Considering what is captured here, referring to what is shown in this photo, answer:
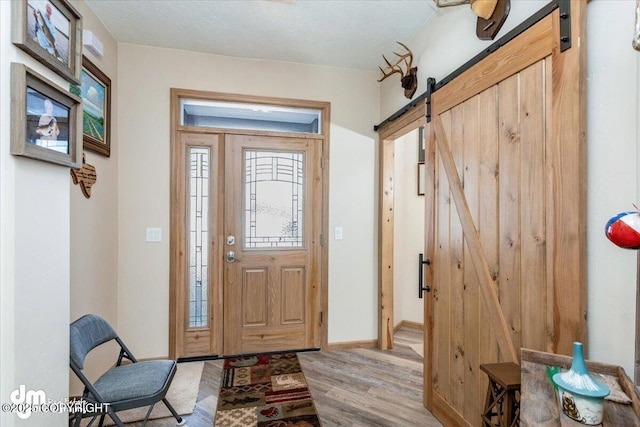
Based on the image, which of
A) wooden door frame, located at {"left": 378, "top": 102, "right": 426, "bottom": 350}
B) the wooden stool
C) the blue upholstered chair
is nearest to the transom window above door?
wooden door frame, located at {"left": 378, "top": 102, "right": 426, "bottom": 350}

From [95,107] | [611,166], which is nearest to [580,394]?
[611,166]

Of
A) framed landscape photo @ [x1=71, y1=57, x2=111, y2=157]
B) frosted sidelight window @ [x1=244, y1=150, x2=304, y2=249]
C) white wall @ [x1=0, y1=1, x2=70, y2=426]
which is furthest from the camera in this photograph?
frosted sidelight window @ [x1=244, y1=150, x2=304, y2=249]

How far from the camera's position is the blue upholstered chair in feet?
5.15

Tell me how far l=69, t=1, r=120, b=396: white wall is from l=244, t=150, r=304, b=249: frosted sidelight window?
3.73 feet

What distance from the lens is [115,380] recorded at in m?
1.76

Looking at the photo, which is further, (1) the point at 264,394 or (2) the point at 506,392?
(1) the point at 264,394

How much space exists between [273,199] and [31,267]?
81.1 inches

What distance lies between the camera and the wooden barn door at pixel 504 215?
1226 mm

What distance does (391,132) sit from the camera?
3.01 m

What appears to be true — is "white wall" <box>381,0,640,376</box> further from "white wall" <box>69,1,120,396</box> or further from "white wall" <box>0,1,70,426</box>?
"white wall" <box>69,1,120,396</box>

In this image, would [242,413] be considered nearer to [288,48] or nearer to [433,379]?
[433,379]

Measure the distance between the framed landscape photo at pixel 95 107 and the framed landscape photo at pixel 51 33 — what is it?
2.75ft

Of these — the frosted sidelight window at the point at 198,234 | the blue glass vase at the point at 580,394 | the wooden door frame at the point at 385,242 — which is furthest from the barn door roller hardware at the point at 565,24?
the frosted sidelight window at the point at 198,234

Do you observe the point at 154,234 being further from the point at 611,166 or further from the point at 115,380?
the point at 611,166
